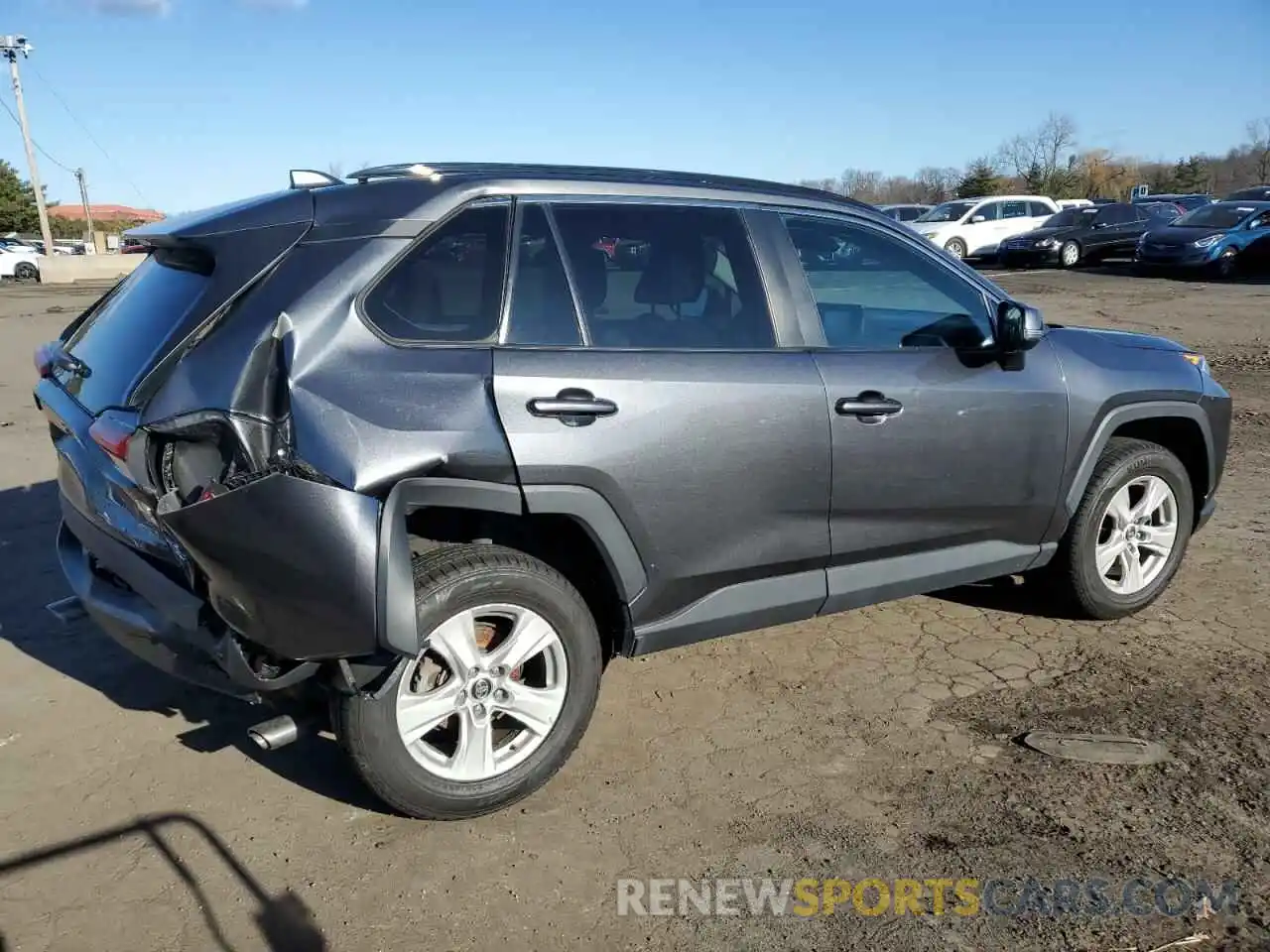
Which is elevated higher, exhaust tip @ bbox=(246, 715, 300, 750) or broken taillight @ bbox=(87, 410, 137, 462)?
broken taillight @ bbox=(87, 410, 137, 462)

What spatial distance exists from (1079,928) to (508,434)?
6.69ft

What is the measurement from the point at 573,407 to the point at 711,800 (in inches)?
52.4

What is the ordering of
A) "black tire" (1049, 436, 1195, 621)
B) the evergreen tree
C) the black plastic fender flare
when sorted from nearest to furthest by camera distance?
the black plastic fender flare → "black tire" (1049, 436, 1195, 621) → the evergreen tree

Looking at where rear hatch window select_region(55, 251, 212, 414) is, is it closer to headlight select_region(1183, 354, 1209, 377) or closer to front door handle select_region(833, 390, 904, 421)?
front door handle select_region(833, 390, 904, 421)

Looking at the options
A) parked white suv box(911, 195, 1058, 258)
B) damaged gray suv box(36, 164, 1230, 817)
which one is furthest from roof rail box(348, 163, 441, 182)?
parked white suv box(911, 195, 1058, 258)

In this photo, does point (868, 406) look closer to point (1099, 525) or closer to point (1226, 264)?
point (1099, 525)

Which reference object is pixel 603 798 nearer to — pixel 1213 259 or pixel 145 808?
pixel 145 808

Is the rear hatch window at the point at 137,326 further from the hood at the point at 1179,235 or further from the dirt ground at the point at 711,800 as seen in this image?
the hood at the point at 1179,235

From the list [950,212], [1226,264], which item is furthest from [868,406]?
[950,212]

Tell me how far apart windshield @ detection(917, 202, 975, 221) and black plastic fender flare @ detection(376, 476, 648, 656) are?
26.4 meters

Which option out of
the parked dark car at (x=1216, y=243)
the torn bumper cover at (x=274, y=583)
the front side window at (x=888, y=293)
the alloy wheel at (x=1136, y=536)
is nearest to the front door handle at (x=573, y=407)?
the torn bumper cover at (x=274, y=583)

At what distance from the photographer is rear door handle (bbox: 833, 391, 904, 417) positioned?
3584 mm

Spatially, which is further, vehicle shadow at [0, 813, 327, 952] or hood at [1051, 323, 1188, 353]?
hood at [1051, 323, 1188, 353]

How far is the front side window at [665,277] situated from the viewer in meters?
3.35
